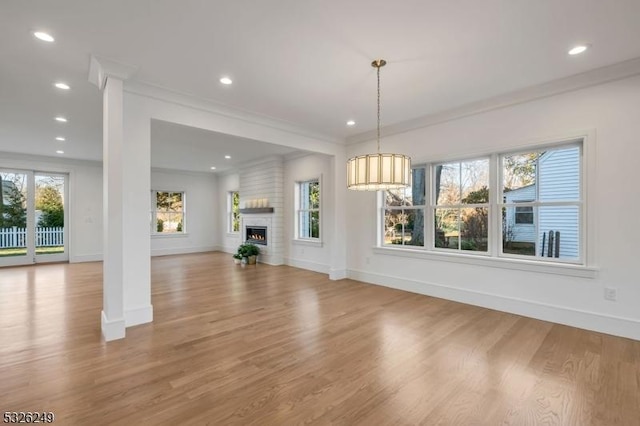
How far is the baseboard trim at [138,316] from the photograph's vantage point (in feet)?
11.1

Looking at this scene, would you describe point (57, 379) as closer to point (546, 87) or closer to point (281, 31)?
point (281, 31)

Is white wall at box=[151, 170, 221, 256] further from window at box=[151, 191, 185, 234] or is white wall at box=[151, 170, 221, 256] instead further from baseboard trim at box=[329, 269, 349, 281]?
baseboard trim at box=[329, 269, 349, 281]

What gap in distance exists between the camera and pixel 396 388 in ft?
7.27

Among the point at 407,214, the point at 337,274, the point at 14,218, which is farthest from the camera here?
the point at 14,218

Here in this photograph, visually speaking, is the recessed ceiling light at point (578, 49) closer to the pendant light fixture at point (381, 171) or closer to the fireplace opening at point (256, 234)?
the pendant light fixture at point (381, 171)

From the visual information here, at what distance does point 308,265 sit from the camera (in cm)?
706

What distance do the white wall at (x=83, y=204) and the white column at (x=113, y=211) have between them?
21.5ft

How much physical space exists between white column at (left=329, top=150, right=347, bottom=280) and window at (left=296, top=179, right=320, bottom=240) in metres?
1.01

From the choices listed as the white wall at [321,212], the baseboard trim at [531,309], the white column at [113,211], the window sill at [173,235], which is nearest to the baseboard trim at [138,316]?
the white column at [113,211]

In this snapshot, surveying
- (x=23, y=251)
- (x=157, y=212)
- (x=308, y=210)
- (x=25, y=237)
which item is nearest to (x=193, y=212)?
(x=157, y=212)

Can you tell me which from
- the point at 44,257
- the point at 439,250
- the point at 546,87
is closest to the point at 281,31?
the point at 546,87

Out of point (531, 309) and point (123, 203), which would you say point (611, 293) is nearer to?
point (531, 309)

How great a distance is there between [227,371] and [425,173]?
4081 mm

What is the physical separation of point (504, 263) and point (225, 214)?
8784 millimetres
